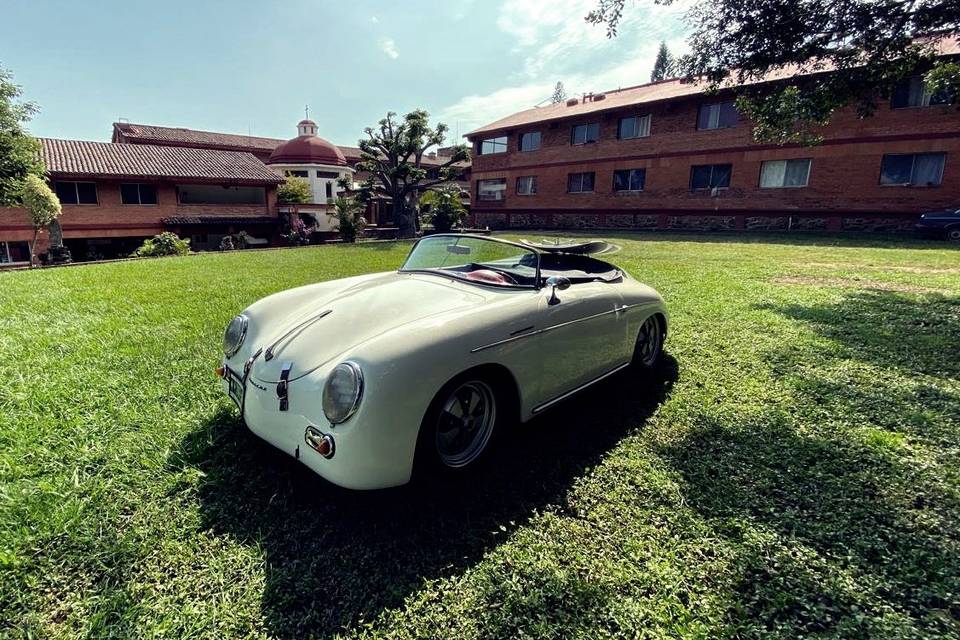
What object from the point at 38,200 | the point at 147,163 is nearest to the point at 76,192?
the point at 147,163

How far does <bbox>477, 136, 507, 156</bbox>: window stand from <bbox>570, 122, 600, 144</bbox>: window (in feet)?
16.9

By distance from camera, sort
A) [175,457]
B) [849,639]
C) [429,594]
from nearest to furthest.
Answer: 1. [849,639]
2. [429,594]
3. [175,457]

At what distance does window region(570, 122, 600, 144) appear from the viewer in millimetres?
23891

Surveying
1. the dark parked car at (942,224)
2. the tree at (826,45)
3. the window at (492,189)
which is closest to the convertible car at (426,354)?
the tree at (826,45)

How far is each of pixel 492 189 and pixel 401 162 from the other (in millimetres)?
8077

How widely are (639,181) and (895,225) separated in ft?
32.8

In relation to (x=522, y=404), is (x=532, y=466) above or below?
below

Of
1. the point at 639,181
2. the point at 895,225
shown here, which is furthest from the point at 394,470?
the point at 639,181

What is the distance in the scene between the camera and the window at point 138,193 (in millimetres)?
22750

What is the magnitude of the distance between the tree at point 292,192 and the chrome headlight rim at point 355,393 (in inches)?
1177

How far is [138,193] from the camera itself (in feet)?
76.0

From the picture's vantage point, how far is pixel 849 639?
1.53 metres

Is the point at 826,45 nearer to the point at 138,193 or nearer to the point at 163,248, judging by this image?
the point at 163,248

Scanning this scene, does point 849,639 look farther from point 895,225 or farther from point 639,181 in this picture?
point 639,181
